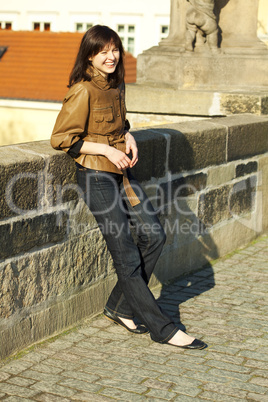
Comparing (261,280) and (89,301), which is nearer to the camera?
(89,301)

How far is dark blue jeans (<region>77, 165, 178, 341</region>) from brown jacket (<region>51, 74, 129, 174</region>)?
73mm

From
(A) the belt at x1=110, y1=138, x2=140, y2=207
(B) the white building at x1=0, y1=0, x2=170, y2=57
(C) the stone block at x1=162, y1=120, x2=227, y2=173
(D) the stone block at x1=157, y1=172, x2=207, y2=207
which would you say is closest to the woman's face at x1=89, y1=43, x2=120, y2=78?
(A) the belt at x1=110, y1=138, x2=140, y2=207

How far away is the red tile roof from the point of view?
2238 centimetres

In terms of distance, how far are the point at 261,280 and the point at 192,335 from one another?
4.27ft

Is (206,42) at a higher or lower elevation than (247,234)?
higher

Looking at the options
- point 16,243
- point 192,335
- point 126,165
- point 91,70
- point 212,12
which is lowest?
point 192,335

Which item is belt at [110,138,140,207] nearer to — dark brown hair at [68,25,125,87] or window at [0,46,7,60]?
dark brown hair at [68,25,125,87]

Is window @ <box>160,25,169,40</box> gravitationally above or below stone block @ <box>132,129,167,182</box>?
above

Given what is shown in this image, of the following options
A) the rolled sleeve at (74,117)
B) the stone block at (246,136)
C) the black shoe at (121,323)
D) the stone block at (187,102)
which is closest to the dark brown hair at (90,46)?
A: the rolled sleeve at (74,117)

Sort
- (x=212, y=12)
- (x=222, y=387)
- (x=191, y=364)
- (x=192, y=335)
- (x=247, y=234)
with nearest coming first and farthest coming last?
(x=222, y=387) < (x=191, y=364) < (x=192, y=335) < (x=247, y=234) < (x=212, y=12)

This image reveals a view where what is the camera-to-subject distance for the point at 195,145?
5.39m

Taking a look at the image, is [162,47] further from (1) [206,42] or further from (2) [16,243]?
(2) [16,243]

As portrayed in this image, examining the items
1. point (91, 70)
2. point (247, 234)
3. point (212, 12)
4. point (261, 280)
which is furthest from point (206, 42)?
point (91, 70)

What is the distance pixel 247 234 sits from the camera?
258 inches
